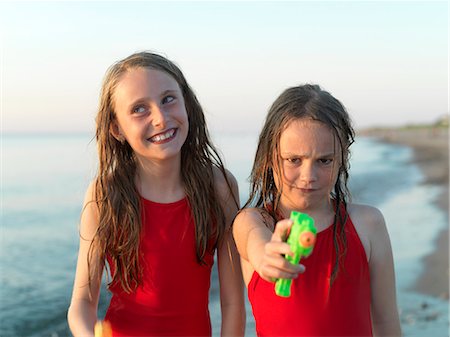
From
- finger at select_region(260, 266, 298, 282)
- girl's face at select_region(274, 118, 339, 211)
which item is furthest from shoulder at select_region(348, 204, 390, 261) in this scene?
finger at select_region(260, 266, 298, 282)

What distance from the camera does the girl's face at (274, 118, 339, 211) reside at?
262 cm

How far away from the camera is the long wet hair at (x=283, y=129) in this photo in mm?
2715

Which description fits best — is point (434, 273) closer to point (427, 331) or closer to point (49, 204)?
point (427, 331)

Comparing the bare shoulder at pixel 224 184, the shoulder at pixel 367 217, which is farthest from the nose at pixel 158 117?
the shoulder at pixel 367 217

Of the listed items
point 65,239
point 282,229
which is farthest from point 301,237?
point 65,239

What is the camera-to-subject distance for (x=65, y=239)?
1329 cm

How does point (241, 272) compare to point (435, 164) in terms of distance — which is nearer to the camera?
point (241, 272)

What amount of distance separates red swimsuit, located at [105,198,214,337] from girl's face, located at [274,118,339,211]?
69 cm

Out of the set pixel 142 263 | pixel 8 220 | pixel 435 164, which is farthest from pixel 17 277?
pixel 435 164

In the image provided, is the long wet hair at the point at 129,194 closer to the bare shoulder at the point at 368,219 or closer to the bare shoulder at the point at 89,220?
the bare shoulder at the point at 89,220

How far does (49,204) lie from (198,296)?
15586 mm

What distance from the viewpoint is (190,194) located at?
3143mm

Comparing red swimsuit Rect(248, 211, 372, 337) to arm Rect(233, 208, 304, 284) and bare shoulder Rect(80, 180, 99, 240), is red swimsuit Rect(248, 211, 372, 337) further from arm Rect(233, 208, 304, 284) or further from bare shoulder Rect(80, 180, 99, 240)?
bare shoulder Rect(80, 180, 99, 240)

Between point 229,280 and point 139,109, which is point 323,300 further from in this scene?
point 139,109
